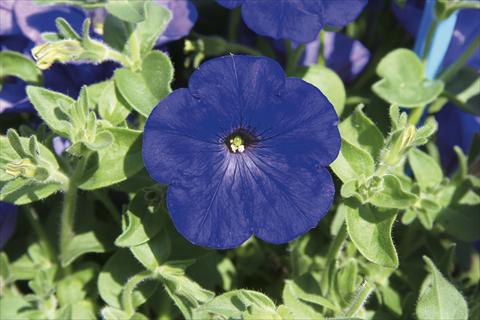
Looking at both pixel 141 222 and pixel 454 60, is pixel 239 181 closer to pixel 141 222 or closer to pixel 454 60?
pixel 141 222

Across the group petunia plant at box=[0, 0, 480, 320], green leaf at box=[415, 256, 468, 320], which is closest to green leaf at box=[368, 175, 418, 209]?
petunia plant at box=[0, 0, 480, 320]

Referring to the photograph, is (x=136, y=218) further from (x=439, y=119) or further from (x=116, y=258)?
(x=439, y=119)

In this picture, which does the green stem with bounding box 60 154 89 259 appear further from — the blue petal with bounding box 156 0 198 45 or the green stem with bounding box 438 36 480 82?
the green stem with bounding box 438 36 480 82

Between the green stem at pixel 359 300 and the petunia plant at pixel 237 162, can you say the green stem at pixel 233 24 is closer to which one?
the petunia plant at pixel 237 162

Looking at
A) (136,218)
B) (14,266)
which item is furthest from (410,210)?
(14,266)

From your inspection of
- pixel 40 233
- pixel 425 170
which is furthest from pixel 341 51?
pixel 40 233
